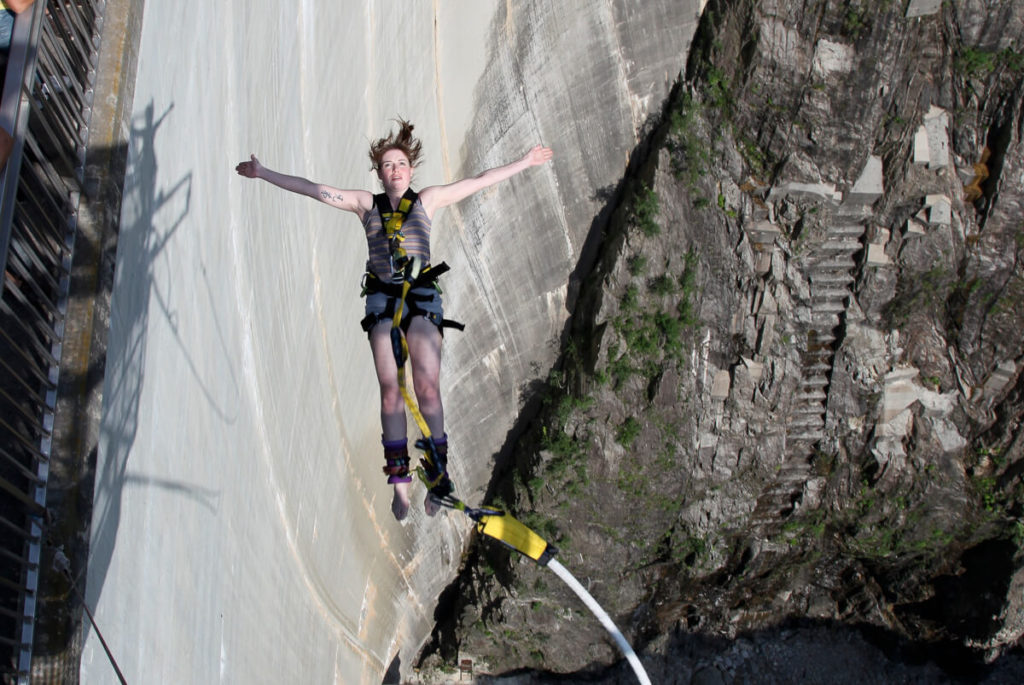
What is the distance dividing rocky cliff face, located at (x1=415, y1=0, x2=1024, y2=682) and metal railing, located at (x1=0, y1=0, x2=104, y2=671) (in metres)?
9.93

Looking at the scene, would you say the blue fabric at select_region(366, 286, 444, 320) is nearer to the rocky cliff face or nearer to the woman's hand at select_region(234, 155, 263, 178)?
the woman's hand at select_region(234, 155, 263, 178)

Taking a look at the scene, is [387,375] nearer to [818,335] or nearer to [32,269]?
[32,269]

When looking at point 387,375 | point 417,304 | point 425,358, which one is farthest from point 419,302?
point 387,375

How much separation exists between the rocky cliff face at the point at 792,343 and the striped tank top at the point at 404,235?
8.46 metres

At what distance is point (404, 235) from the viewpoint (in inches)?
242

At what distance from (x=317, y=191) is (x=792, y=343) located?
11845 mm

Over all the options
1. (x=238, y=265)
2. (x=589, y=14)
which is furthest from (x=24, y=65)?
(x=589, y=14)

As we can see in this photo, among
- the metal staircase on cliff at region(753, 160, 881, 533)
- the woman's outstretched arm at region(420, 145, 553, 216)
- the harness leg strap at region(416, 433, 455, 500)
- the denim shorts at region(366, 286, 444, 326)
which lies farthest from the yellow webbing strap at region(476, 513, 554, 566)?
the metal staircase on cliff at region(753, 160, 881, 533)

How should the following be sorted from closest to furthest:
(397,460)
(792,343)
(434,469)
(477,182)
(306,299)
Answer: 1. (477,182)
2. (434,469)
3. (397,460)
4. (306,299)
5. (792,343)

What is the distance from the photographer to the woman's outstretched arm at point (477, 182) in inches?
235

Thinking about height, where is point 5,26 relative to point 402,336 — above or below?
above

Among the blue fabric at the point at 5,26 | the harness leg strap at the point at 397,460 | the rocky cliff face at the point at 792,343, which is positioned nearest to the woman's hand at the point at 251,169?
the blue fabric at the point at 5,26

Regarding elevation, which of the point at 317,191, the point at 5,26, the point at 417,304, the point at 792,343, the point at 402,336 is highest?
the point at 5,26

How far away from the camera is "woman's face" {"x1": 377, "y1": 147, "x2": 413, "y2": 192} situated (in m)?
6.16
